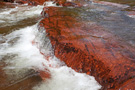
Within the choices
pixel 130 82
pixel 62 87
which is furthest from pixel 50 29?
pixel 130 82

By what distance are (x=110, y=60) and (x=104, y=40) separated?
98cm

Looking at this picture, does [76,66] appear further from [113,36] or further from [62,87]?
[113,36]

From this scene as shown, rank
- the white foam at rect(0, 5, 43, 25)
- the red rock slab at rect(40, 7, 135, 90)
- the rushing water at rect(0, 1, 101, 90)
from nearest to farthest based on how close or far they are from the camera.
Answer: the red rock slab at rect(40, 7, 135, 90) < the rushing water at rect(0, 1, 101, 90) < the white foam at rect(0, 5, 43, 25)

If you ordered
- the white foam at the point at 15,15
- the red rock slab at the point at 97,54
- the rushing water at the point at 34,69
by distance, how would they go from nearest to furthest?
the red rock slab at the point at 97,54 < the rushing water at the point at 34,69 < the white foam at the point at 15,15

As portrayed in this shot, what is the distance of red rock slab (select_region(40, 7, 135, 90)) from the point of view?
251 cm

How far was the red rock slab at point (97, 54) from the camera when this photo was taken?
251 centimetres

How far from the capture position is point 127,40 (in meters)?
3.80

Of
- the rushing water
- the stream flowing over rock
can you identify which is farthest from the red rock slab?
the rushing water

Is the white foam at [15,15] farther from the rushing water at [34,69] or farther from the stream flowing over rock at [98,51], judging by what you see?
the stream flowing over rock at [98,51]

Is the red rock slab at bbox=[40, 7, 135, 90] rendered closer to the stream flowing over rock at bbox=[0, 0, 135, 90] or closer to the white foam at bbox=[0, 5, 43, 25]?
the stream flowing over rock at bbox=[0, 0, 135, 90]

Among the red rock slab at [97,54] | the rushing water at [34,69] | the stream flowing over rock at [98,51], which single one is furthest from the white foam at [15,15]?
the red rock slab at [97,54]

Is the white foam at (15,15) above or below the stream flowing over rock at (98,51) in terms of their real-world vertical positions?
above

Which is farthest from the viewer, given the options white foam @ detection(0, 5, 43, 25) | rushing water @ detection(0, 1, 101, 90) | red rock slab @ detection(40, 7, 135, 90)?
white foam @ detection(0, 5, 43, 25)

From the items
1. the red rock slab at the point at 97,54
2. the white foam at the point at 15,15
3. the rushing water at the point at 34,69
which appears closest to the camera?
the red rock slab at the point at 97,54
